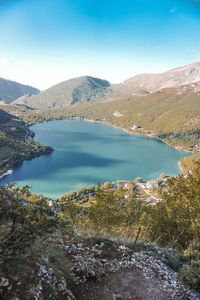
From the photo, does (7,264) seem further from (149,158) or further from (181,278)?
(149,158)

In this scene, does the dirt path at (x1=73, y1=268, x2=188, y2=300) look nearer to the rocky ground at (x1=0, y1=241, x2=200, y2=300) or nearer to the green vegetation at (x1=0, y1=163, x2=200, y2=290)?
the rocky ground at (x1=0, y1=241, x2=200, y2=300)

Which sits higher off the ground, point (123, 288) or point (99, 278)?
point (99, 278)

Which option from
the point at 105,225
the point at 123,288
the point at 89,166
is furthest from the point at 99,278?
the point at 89,166

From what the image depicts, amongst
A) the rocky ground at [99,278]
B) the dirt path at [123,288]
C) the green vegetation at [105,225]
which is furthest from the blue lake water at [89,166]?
the dirt path at [123,288]

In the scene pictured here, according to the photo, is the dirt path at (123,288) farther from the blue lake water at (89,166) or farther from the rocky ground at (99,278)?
the blue lake water at (89,166)

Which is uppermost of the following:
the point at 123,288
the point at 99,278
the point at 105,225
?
the point at 99,278

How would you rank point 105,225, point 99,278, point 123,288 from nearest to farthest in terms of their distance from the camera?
point 123,288, point 99,278, point 105,225

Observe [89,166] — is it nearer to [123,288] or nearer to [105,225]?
[105,225]

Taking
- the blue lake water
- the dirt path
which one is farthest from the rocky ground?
the blue lake water

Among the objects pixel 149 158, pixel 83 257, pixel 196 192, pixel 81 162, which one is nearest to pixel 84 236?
pixel 83 257
